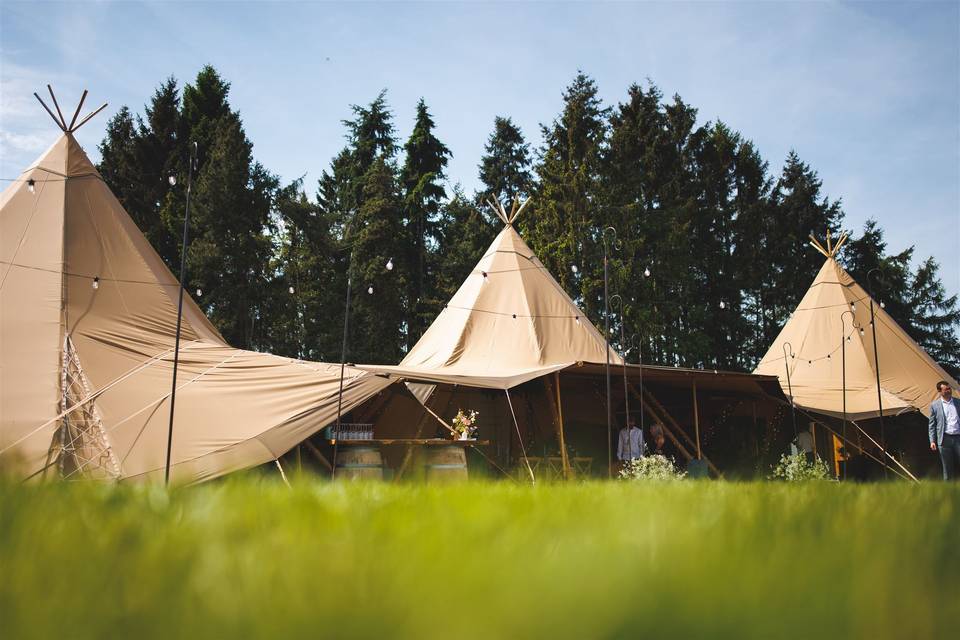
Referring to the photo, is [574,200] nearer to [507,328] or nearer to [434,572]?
[507,328]

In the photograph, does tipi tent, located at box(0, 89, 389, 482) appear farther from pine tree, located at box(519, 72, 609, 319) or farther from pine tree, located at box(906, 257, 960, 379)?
pine tree, located at box(906, 257, 960, 379)

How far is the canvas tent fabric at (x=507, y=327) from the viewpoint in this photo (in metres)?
14.8

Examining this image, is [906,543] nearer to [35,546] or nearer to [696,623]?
[696,623]

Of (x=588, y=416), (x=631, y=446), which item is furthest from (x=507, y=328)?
(x=631, y=446)

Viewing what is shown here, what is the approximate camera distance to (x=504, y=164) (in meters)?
33.5

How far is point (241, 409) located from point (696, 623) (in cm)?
924

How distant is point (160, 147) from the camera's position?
2903cm

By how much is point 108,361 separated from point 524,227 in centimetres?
2080

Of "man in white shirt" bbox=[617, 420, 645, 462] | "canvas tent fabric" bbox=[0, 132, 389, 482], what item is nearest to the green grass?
"canvas tent fabric" bbox=[0, 132, 389, 482]

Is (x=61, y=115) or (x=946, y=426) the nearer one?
(x=946, y=426)

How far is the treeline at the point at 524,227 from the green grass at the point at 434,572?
2451 cm

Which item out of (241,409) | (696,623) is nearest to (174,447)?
(241,409)

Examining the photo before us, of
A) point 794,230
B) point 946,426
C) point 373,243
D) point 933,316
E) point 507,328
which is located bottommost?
point 946,426

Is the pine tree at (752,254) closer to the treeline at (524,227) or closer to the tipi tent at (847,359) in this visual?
the treeline at (524,227)
